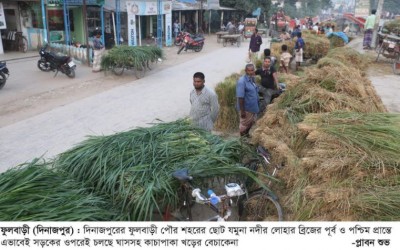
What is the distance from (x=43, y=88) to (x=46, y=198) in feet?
26.5

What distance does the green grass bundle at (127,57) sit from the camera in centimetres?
1119

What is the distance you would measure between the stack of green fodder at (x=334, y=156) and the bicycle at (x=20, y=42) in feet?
46.4

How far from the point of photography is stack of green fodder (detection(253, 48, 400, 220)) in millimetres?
2898

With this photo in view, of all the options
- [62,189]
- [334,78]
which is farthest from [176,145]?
→ [334,78]

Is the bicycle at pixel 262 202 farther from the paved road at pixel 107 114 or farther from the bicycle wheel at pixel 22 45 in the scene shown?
the bicycle wheel at pixel 22 45

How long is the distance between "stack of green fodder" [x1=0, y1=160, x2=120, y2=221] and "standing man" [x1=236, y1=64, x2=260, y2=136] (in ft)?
9.62

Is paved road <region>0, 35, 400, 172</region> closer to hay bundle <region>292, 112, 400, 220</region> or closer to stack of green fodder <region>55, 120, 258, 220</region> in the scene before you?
stack of green fodder <region>55, 120, 258, 220</region>

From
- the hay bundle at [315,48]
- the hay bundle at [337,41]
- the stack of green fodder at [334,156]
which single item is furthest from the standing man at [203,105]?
the hay bundle at [337,41]

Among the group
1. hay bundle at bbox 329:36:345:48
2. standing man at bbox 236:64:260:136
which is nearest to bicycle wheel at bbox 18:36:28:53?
standing man at bbox 236:64:260:136

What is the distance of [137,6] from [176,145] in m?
14.8

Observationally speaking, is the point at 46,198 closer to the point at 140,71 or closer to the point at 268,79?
the point at 268,79

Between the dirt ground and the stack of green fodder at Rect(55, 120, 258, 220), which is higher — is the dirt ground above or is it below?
below

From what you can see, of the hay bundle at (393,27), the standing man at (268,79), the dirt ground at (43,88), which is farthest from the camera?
the hay bundle at (393,27)
